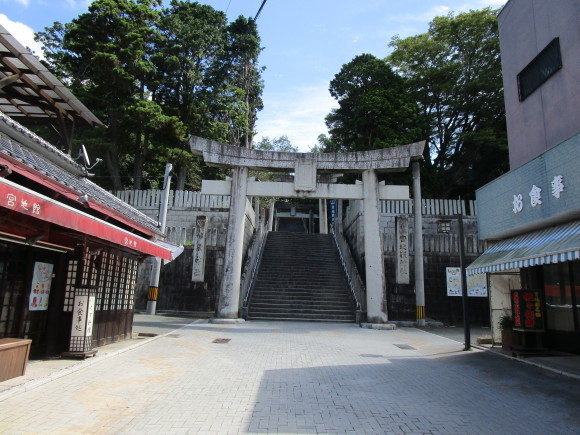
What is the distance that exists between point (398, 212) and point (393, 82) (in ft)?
33.8

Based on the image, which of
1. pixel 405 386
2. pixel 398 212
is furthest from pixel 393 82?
pixel 405 386

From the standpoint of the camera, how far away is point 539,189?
851 cm

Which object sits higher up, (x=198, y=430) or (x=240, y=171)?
(x=240, y=171)

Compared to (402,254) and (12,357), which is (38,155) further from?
(402,254)

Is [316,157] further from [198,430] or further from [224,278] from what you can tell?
[198,430]

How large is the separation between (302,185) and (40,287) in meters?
10.3

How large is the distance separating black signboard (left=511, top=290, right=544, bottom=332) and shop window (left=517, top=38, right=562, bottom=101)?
17.9ft

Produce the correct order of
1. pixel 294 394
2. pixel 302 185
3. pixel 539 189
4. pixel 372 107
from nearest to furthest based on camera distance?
pixel 294 394 < pixel 539 189 < pixel 302 185 < pixel 372 107

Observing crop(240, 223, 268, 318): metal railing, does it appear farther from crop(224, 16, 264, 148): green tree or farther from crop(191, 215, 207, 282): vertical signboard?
crop(224, 16, 264, 148): green tree

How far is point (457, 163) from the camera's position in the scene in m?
26.8

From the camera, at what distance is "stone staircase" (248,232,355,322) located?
639 inches

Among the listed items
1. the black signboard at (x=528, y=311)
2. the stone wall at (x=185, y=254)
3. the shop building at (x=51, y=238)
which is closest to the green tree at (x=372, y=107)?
the stone wall at (x=185, y=254)

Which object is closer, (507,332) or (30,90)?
(30,90)

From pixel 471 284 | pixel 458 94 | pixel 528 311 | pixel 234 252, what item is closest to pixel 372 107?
pixel 458 94
